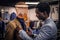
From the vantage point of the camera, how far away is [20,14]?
10.3ft

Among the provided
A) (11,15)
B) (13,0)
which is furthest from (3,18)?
(13,0)

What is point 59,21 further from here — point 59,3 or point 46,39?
point 46,39

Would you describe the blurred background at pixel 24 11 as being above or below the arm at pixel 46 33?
above

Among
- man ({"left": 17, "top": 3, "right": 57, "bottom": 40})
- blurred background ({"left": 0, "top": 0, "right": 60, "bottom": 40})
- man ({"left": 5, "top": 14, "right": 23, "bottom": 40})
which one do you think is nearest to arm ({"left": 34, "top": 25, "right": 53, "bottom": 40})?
man ({"left": 17, "top": 3, "right": 57, "bottom": 40})

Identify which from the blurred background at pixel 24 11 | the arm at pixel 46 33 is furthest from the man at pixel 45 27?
the blurred background at pixel 24 11

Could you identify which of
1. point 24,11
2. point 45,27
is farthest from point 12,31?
point 45,27

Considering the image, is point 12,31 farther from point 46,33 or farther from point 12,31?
point 46,33

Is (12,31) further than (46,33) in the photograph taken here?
Yes

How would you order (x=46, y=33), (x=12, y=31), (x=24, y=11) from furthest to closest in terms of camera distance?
(x=24, y=11), (x=12, y=31), (x=46, y=33)

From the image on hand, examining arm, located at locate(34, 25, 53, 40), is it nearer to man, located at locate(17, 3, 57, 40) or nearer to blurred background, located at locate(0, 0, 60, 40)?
man, located at locate(17, 3, 57, 40)

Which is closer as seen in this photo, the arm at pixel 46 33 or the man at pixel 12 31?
the arm at pixel 46 33

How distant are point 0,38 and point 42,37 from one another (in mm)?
1315

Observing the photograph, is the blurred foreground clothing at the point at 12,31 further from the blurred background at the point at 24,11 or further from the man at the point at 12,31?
the blurred background at the point at 24,11

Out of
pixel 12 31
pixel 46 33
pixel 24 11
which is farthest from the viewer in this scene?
pixel 24 11
